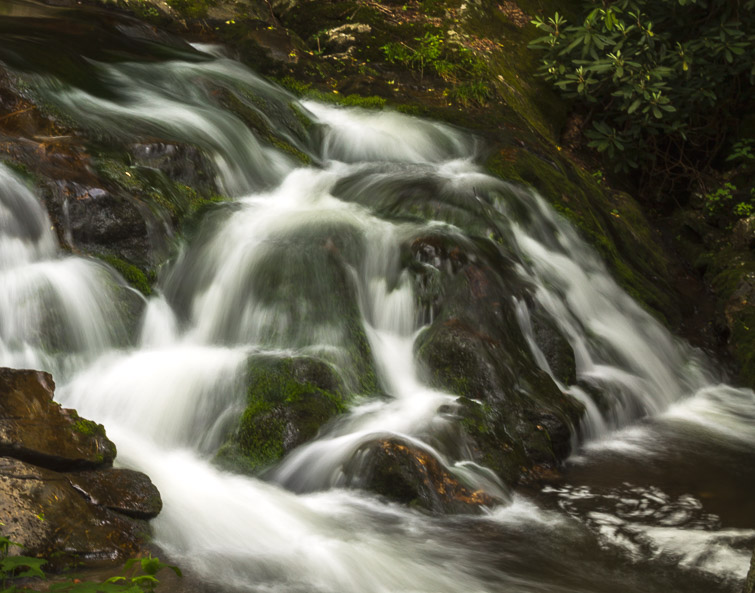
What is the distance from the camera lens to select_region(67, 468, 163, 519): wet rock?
3.33 metres

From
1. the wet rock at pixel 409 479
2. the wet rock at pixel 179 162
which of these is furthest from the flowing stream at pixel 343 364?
the wet rock at pixel 179 162

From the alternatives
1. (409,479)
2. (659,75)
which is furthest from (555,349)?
(659,75)

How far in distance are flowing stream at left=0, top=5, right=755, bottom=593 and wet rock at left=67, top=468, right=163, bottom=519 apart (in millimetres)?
138

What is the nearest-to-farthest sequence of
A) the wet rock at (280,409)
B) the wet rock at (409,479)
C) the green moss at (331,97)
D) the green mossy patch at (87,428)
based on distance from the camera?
the green mossy patch at (87,428), the wet rock at (409,479), the wet rock at (280,409), the green moss at (331,97)

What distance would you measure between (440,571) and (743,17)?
8247mm

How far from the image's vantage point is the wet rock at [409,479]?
4102 millimetres

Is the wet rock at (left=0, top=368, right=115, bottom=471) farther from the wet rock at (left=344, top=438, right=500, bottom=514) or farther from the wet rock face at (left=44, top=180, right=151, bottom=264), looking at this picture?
the wet rock face at (left=44, top=180, right=151, bottom=264)

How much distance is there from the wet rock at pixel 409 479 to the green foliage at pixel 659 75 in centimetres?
600

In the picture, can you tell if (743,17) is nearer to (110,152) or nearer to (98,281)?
(110,152)

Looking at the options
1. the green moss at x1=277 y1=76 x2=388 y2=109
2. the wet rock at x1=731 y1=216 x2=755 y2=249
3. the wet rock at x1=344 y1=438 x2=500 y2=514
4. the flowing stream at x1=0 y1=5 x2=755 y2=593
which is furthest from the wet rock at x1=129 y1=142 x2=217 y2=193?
the wet rock at x1=731 y1=216 x2=755 y2=249

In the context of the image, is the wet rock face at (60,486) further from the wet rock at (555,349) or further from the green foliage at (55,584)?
the wet rock at (555,349)

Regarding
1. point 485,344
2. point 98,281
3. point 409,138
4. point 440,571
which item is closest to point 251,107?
point 409,138

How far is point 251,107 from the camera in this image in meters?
7.73

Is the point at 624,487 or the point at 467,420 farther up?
the point at 467,420
